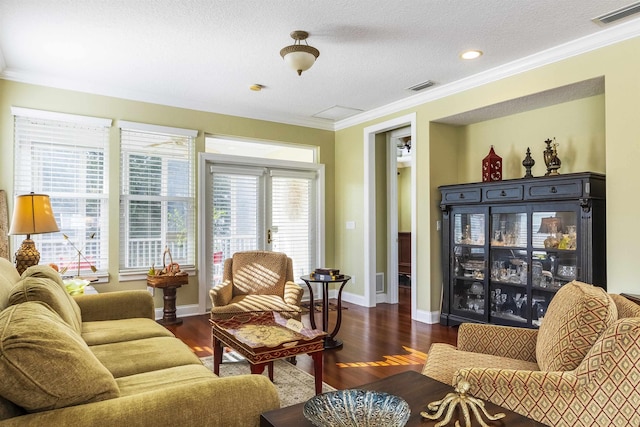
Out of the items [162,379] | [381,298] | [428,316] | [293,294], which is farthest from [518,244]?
[162,379]

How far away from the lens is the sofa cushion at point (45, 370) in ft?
3.75

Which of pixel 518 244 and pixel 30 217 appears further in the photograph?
pixel 518 244

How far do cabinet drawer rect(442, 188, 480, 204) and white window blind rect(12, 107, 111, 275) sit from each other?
378 cm

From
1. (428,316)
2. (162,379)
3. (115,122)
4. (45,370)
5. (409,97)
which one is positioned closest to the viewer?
(45,370)

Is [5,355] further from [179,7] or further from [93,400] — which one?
[179,7]

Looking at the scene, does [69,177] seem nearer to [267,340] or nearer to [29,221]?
[29,221]

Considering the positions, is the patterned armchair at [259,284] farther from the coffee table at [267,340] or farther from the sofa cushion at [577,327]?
the sofa cushion at [577,327]

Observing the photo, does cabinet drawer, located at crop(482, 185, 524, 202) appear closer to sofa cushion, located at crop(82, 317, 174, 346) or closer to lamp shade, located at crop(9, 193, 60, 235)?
sofa cushion, located at crop(82, 317, 174, 346)

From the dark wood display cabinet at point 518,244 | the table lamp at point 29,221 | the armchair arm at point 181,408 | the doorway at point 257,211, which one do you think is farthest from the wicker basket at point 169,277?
the armchair arm at point 181,408

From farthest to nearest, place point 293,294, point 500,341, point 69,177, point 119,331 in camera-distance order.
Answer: point 69,177, point 293,294, point 119,331, point 500,341

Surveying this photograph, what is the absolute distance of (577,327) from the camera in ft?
5.42

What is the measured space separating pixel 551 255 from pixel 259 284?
280 cm

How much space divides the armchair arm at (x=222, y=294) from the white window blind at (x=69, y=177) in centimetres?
154

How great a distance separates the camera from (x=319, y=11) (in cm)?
295
